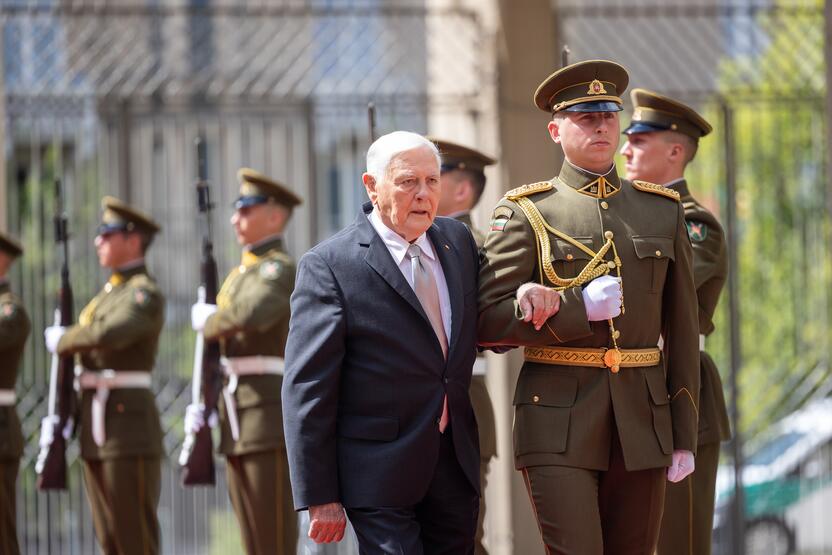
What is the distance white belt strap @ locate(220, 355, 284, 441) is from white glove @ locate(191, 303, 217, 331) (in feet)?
0.79

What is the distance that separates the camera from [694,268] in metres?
5.38

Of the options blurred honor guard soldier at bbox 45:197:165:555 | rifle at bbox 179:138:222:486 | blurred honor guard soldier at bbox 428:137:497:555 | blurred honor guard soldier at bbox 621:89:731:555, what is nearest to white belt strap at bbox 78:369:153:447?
blurred honor guard soldier at bbox 45:197:165:555

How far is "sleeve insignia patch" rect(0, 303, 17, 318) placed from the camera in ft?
24.2

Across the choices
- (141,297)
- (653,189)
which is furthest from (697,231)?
(141,297)

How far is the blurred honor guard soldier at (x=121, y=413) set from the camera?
23.0ft

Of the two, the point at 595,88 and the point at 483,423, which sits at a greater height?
the point at 595,88

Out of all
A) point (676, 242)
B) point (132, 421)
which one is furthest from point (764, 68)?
point (676, 242)

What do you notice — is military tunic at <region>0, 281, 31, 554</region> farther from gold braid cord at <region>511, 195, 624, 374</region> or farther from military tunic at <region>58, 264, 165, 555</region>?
gold braid cord at <region>511, 195, 624, 374</region>

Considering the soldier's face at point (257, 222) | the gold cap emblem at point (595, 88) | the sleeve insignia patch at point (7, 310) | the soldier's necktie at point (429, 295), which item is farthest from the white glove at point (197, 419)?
the gold cap emblem at point (595, 88)

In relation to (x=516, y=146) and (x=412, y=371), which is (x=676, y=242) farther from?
(x=516, y=146)

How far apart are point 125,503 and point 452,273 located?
3293 millimetres

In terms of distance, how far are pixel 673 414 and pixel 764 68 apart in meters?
6.70

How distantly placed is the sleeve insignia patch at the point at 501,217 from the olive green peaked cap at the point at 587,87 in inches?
13.7

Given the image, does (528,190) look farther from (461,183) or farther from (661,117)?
(461,183)
